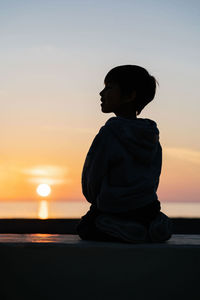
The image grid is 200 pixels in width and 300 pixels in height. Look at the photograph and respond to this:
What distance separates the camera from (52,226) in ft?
29.7

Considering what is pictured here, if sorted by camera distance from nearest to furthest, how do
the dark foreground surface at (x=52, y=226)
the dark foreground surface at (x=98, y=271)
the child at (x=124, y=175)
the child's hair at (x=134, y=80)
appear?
the dark foreground surface at (x=98, y=271) < the child at (x=124, y=175) < the child's hair at (x=134, y=80) < the dark foreground surface at (x=52, y=226)

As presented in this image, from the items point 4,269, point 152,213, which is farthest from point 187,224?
point 4,269

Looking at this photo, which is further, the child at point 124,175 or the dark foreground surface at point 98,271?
the child at point 124,175

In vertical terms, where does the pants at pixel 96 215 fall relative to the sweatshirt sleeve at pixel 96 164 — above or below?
below

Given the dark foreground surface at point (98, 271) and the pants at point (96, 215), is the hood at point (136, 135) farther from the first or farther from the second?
the dark foreground surface at point (98, 271)

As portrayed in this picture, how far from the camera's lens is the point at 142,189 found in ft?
10.7

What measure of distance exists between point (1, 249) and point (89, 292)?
646 mm

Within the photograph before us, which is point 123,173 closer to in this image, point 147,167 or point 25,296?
point 147,167

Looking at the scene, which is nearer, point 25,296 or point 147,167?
point 25,296

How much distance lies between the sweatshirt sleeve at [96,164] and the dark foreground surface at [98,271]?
1.45 ft

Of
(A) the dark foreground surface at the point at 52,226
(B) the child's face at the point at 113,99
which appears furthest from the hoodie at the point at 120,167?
(A) the dark foreground surface at the point at 52,226

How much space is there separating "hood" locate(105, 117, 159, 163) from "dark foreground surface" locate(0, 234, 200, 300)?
699 millimetres

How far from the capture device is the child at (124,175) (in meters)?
3.21

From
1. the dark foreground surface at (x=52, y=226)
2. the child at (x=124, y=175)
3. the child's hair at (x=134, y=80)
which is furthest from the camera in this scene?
the dark foreground surface at (x=52, y=226)
